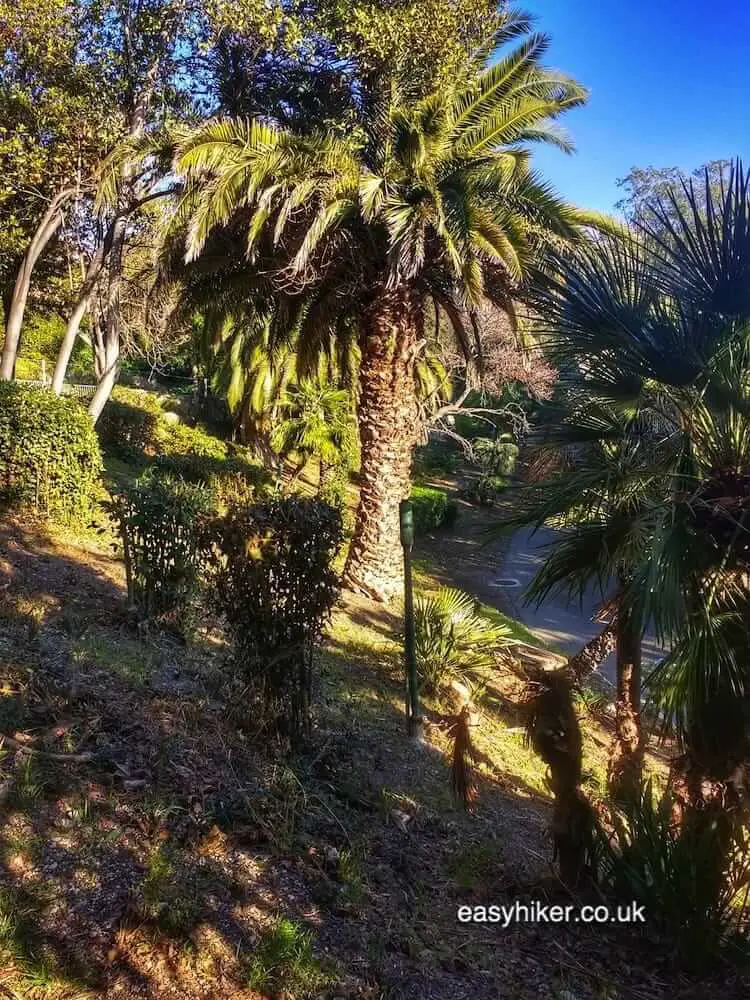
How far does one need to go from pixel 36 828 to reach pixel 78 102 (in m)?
10.3

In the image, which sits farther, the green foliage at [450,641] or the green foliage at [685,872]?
the green foliage at [450,641]

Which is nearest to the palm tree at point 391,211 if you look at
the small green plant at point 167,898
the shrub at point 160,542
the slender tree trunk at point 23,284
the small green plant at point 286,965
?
the slender tree trunk at point 23,284

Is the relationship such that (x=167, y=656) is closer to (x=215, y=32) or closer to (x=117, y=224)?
(x=117, y=224)

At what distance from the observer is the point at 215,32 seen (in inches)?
401

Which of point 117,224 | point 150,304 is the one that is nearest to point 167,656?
point 150,304

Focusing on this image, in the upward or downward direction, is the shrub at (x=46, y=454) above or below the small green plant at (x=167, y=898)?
above

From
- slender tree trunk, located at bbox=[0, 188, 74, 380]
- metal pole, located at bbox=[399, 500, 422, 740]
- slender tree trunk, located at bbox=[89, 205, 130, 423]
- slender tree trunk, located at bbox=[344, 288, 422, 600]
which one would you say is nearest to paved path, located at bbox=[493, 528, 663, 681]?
slender tree trunk, located at bbox=[344, 288, 422, 600]

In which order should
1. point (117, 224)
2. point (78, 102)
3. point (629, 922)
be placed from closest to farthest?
point (629, 922) → point (78, 102) → point (117, 224)

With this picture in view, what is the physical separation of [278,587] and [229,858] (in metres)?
1.43

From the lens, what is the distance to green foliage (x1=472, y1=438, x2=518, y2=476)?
24922 millimetres

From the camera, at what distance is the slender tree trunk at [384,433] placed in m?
9.65

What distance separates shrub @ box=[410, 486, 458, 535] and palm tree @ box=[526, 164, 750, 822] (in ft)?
44.1

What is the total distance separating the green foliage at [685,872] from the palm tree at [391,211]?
5.97m

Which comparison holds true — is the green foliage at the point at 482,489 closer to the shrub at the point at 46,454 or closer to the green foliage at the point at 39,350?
the green foliage at the point at 39,350
